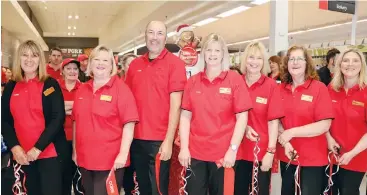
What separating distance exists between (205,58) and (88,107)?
0.88 metres

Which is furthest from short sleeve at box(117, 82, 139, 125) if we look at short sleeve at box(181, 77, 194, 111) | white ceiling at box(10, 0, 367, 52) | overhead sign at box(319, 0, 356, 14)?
white ceiling at box(10, 0, 367, 52)

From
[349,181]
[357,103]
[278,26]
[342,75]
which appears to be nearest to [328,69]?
[278,26]

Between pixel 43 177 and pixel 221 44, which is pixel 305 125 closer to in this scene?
pixel 221 44

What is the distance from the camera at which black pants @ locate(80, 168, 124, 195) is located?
2.66 meters

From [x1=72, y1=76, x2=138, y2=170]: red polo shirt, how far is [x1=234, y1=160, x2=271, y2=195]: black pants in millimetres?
888

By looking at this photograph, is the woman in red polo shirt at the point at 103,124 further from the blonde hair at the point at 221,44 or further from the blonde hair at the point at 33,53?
the blonde hair at the point at 221,44

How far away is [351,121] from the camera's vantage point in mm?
2852

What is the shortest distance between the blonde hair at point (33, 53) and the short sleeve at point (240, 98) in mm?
1389

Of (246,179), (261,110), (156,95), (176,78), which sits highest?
(176,78)

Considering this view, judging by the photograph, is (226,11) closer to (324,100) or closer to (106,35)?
(324,100)

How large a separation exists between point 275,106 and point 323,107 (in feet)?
1.09

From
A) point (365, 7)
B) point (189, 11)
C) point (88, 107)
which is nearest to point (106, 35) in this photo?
point (189, 11)

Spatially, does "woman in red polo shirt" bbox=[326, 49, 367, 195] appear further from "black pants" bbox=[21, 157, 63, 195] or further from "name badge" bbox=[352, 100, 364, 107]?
"black pants" bbox=[21, 157, 63, 195]

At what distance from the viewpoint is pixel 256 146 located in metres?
2.82
